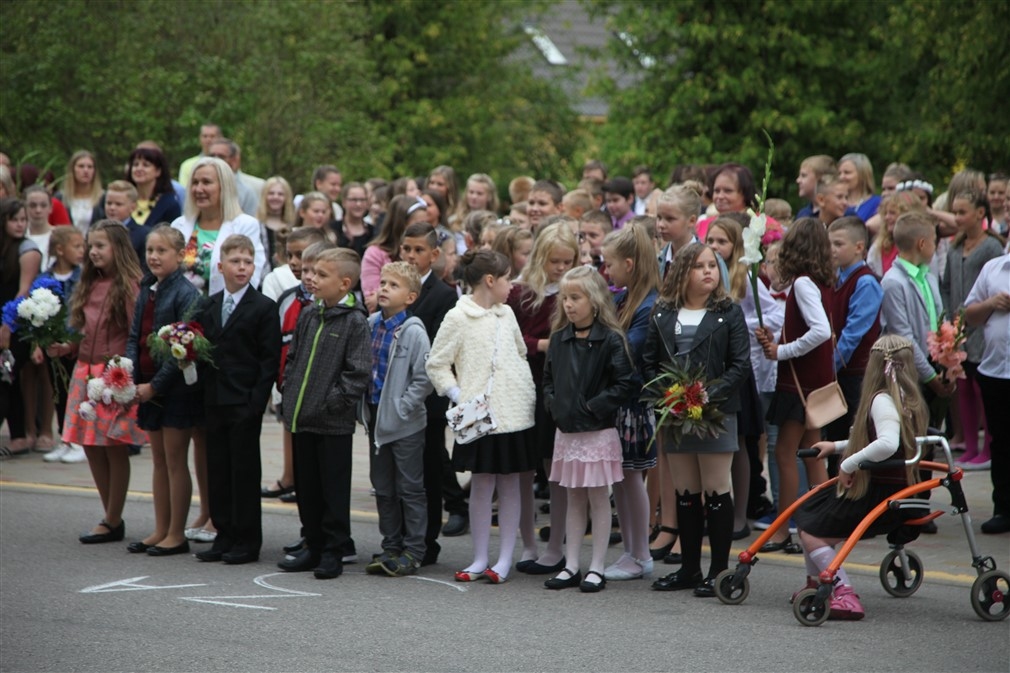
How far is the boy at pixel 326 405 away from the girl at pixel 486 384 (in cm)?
52

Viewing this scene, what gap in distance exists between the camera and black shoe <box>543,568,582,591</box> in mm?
8438

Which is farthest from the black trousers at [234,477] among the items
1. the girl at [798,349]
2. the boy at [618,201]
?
the boy at [618,201]

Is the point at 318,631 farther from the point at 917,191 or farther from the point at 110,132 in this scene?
the point at 110,132

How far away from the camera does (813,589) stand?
7.49 meters

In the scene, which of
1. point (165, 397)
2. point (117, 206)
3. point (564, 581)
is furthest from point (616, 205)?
point (564, 581)

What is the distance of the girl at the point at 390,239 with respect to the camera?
10.7 meters

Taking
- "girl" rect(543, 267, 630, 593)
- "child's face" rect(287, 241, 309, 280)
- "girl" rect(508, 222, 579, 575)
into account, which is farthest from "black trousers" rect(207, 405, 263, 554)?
"girl" rect(543, 267, 630, 593)

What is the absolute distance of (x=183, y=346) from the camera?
909 centimetres

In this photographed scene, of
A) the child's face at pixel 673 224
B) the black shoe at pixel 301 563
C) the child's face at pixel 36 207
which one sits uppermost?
the child's face at pixel 36 207

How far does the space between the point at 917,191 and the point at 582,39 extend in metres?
39.1

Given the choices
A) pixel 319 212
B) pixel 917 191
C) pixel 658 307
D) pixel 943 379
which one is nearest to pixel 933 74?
pixel 917 191

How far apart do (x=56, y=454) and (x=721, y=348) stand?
294 inches

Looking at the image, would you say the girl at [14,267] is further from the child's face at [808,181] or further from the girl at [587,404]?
the child's face at [808,181]

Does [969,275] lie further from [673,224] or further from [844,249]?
[673,224]
